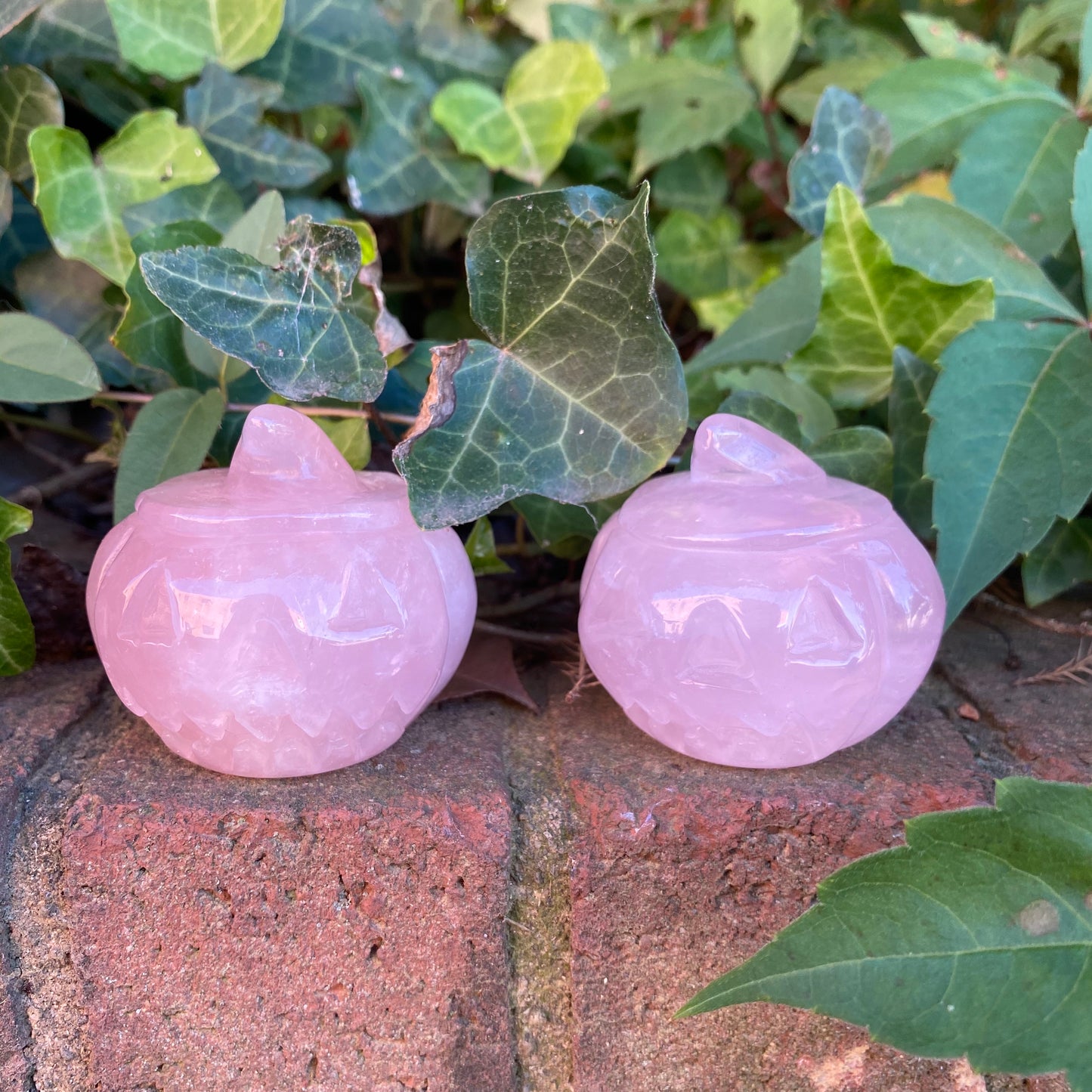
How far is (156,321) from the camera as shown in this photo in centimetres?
70

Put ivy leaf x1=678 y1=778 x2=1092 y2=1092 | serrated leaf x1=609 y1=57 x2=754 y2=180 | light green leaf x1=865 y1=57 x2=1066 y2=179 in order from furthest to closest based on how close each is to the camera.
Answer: serrated leaf x1=609 y1=57 x2=754 y2=180, light green leaf x1=865 y1=57 x2=1066 y2=179, ivy leaf x1=678 y1=778 x2=1092 y2=1092

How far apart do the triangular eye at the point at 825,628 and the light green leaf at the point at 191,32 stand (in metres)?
0.68

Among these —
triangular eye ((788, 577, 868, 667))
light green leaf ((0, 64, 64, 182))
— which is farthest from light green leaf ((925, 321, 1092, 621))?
light green leaf ((0, 64, 64, 182))

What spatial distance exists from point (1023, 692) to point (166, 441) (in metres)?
0.63

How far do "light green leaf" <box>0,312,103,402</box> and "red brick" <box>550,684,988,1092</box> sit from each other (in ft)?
1.38

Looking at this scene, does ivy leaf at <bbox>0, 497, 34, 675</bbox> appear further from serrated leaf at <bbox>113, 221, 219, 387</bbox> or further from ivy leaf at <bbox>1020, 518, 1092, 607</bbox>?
ivy leaf at <bbox>1020, 518, 1092, 607</bbox>

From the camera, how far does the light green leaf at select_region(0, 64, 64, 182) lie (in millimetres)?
778

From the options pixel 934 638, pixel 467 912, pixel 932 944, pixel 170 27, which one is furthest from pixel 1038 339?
pixel 170 27

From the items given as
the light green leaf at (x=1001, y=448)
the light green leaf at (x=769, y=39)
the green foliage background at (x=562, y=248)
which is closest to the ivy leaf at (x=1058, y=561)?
the green foliage background at (x=562, y=248)

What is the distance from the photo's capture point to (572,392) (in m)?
0.58

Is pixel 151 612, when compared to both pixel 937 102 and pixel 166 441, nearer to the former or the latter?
pixel 166 441

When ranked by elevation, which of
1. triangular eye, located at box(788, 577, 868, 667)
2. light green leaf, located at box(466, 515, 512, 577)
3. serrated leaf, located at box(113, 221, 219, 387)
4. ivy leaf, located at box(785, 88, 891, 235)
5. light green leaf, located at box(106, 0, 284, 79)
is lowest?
light green leaf, located at box(466, 515, 512, 577)

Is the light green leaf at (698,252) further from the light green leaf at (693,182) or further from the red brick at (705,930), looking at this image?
the red brick at (705,930)

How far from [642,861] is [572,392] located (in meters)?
0.27
